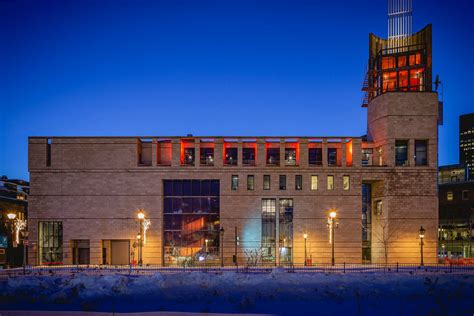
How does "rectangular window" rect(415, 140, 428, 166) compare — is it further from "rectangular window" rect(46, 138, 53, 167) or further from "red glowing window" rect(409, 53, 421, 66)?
"rectangular window" rect(46, 138, 53, 167)

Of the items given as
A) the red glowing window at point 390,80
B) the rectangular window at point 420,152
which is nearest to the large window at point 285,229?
the rectangular window at point 420,152

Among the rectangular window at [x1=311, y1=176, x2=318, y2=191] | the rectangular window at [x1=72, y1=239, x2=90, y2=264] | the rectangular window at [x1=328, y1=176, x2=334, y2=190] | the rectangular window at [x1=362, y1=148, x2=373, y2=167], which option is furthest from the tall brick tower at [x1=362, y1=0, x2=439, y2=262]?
the rectangular window at [x1=72, y1=239, x2=90, y2=264]

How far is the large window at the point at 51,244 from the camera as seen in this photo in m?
42.6

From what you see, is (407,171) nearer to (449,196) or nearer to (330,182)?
(330,182)

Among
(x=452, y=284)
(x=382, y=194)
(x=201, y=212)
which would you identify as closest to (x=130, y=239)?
(x=201, y=212)

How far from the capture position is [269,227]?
43281 mm

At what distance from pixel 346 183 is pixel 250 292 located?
18.0 meters

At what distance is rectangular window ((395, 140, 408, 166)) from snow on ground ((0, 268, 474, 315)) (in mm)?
14295

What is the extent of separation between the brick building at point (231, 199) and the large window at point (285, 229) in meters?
0.11

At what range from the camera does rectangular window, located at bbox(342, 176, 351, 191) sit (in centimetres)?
4334

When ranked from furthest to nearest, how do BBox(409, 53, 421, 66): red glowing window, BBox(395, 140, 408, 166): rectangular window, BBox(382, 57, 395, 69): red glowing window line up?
BBox(382, 57, 395, 69): red glowing window, BBox(409, 53, 421, 66): red glowing window, BBox(395, 140, 408, 166): rectangular window

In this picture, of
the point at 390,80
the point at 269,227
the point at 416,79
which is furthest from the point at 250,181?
the point at 416,79

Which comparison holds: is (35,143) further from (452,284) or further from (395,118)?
(452,284)

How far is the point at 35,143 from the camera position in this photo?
43.1 m
